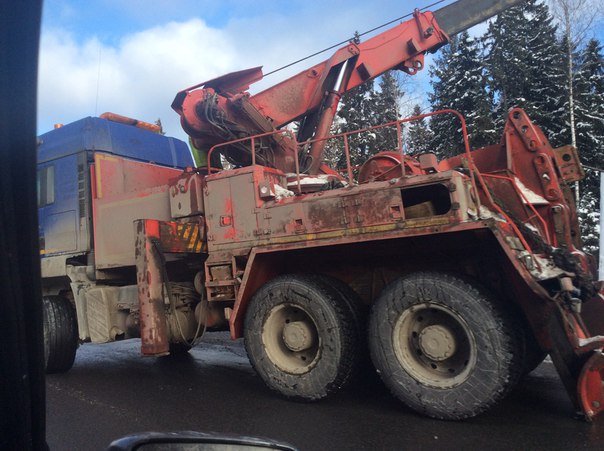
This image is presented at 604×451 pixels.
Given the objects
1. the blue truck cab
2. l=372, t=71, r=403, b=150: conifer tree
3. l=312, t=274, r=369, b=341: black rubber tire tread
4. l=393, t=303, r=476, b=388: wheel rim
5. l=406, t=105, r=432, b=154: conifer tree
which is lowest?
l=393, t=303, r=476, b=388: wheel rim

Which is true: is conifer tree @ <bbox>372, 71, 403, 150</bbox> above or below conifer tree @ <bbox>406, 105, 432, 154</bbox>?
above

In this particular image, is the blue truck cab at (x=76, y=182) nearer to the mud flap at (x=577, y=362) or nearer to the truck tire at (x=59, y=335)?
the truck tire at (x=59, y=335)

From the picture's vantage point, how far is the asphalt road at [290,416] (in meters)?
3.76

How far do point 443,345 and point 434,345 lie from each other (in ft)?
0.25

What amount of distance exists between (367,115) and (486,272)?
2249cm

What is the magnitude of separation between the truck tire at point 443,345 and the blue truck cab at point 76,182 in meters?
3.95

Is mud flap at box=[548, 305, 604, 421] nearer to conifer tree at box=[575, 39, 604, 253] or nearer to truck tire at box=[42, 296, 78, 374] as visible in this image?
truck tire at box=[42, 296, 78, 374]

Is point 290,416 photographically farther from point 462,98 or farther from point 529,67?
point 529,67

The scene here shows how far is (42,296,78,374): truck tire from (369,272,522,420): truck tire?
460cm

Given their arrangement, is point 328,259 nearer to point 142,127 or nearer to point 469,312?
point 469,312

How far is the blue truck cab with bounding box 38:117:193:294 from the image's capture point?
22.4 feet

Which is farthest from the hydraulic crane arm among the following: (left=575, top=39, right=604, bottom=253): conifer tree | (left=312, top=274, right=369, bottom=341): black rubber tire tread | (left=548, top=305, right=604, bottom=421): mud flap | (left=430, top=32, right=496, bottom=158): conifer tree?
(left=430, top=32, right=496, bottom=158): conifer tree

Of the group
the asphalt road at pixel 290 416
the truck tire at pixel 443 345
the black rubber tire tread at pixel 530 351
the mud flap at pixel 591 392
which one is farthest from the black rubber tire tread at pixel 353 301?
the mud flap at pixel 591 392

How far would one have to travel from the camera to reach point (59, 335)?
6656mm
